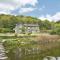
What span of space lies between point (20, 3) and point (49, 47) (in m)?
1.51

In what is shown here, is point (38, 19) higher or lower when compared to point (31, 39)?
higher

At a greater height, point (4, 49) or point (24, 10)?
point (24, 10)

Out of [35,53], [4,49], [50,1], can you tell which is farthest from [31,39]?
[50,1]

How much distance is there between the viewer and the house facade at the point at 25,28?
5762 millimetres

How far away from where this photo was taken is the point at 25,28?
580cm

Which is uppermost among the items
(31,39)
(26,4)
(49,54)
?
(26,4)

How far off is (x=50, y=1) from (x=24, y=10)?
79 cm

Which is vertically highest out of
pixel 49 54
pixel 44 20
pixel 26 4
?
pixel 26 4

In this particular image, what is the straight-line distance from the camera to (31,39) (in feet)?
19.1

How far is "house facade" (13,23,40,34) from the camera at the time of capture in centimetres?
576

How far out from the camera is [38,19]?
591 cm

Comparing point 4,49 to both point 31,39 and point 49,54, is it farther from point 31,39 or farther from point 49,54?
point 49,54

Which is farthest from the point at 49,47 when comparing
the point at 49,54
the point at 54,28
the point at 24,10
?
the point at 24,10

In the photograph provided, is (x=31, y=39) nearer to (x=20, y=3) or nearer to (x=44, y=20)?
(x=44, y=20)
